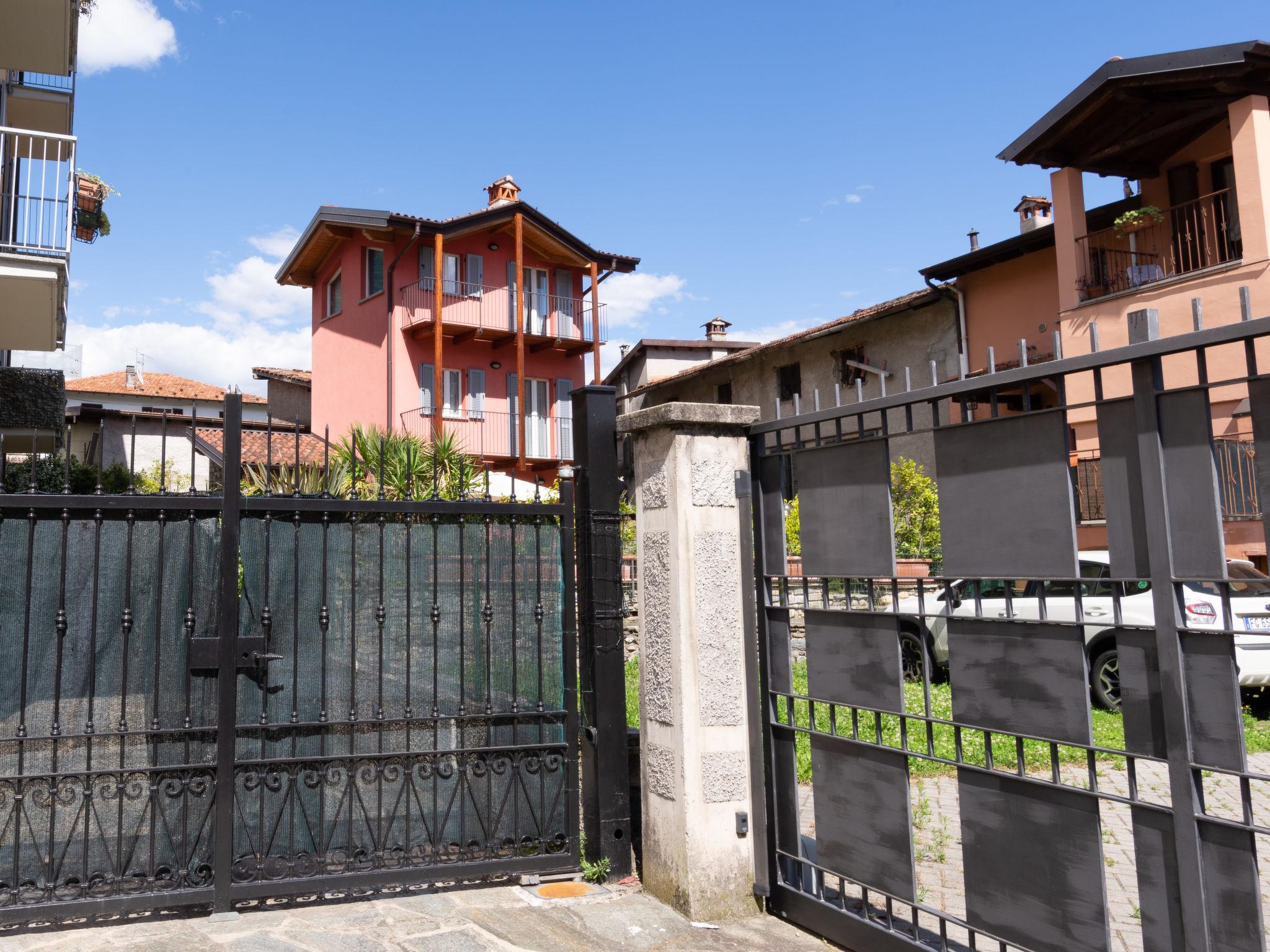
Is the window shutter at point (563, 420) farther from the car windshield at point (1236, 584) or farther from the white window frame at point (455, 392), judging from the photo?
the car windshield at point (1236, 584)

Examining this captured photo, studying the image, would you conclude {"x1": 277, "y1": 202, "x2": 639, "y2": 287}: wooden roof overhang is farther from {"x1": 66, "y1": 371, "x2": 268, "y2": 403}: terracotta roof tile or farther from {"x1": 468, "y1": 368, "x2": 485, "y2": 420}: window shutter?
{"x1": 66, "y1": 371, "x2": 268, "y2": 403}: terracotta roof tile

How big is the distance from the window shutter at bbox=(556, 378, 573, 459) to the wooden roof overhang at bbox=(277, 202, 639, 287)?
3.56 meters

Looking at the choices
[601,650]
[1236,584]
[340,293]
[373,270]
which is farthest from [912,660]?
[340,293]

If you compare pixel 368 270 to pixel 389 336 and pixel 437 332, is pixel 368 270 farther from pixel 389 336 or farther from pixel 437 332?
pixel 437 332

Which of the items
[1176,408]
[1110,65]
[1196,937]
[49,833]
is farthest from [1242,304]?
[1110,65]

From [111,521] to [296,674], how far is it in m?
1.13

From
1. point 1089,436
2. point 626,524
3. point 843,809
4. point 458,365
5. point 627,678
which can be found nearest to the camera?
point 843,809

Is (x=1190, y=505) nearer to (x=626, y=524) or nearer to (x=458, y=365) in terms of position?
(x=626, y=524)

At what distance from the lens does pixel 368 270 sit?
25609 millimetres

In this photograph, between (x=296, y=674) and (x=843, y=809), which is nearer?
(x=843, y=809)

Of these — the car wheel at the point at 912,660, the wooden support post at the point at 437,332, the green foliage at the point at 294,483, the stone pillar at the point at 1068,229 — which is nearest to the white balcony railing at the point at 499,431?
the wooden support post at the point at 437,332

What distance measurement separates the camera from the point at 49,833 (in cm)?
419

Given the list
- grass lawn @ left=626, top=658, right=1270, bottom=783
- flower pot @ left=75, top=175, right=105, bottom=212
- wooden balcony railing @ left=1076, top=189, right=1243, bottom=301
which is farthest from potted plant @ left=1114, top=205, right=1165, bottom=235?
flower pot @ left=75, top=175, right=105, bottom=212

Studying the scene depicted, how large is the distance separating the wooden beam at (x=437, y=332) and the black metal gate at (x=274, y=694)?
18.1m
